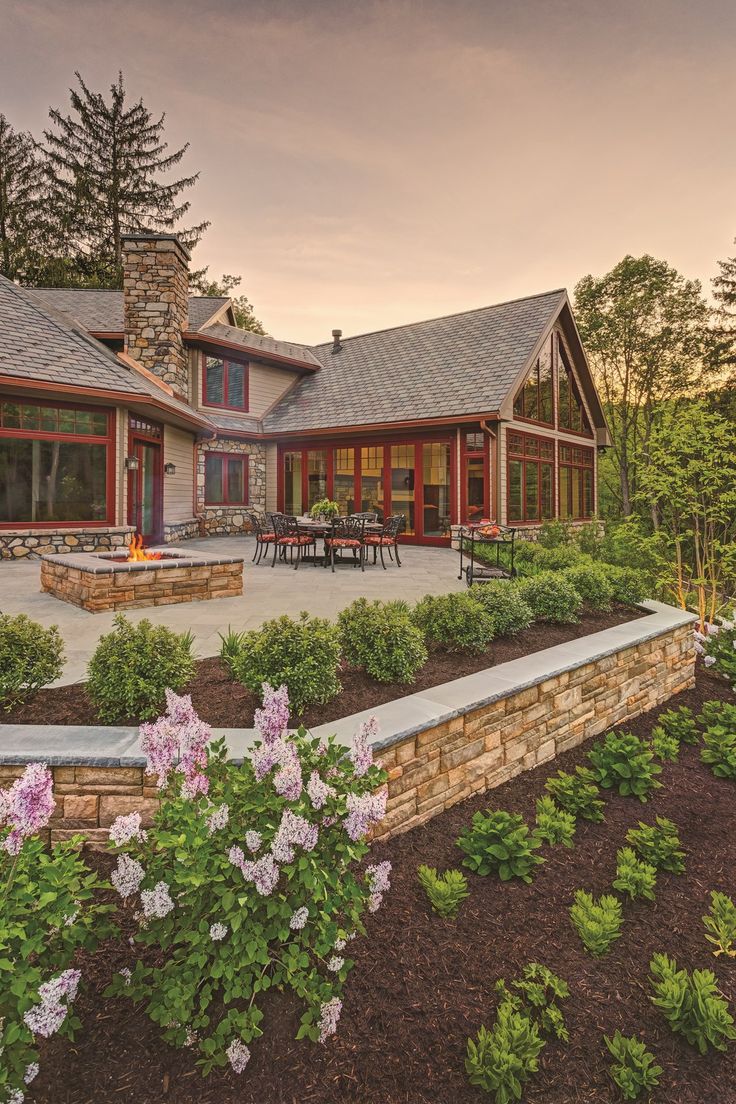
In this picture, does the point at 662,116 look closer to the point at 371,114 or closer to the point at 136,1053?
the point at 371,114

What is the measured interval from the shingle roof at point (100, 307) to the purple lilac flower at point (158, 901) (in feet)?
47.2

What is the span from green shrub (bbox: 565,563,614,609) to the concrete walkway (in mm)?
1664

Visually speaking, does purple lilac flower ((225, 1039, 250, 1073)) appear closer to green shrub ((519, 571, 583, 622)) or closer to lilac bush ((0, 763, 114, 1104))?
lilac bush ((0, 763, 114, 1104))

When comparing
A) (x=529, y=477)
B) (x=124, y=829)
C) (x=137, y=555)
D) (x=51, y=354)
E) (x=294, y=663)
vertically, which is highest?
(x=51, y=354)

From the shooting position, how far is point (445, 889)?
2.21 meters

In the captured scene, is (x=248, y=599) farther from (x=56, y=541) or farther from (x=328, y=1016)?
(x=56, y=541)

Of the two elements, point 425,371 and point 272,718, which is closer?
point 272,718

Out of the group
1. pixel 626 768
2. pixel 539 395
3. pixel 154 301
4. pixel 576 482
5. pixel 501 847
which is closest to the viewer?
pixel 501 847

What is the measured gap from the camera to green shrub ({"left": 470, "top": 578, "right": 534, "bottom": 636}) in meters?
4.46

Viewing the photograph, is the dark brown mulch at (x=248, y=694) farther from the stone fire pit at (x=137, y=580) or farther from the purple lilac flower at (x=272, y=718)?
the stone fire pit at (x=137, y=580)

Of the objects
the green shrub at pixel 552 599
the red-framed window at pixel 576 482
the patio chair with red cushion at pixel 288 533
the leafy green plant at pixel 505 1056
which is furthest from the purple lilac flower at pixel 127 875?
the red-framed window at pixel 576 482

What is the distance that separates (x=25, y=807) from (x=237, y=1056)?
3.02 ft

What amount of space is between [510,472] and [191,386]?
27.8 feet

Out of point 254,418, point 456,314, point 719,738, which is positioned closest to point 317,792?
point 719,738
